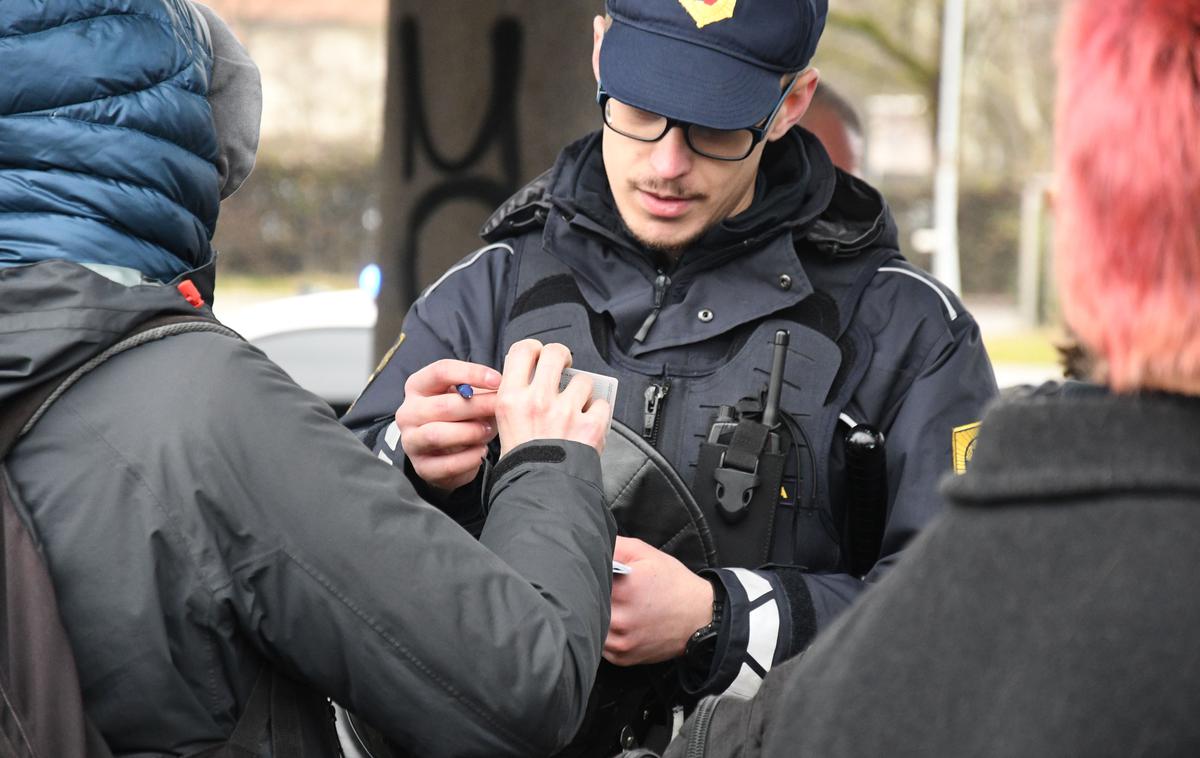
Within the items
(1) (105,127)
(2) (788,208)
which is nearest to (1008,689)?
(1) (105,127)

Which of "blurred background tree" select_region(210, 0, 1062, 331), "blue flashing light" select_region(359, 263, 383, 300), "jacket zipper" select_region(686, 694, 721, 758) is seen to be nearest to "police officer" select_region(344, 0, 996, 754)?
"jacket zipper" select_region(686, 694, 721, 758)

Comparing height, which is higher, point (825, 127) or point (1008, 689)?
point (825, 127)

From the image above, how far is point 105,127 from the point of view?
66.1 inches

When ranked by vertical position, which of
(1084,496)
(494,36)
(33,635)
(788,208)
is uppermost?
(494,36)

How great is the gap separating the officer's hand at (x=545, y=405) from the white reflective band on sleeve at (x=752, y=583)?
0.52 m

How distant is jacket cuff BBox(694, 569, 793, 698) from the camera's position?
7.76ft

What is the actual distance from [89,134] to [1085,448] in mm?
1110

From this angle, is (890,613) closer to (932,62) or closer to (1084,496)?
(1084,496)

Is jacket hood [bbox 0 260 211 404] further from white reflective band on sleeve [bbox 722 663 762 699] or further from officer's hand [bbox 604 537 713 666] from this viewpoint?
white reflective band on sleeve [bbox 722 663 762 699]

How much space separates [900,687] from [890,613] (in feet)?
0.22

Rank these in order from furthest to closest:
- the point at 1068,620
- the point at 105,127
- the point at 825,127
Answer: the point at 825,127 → the point at 105,127 → the point at 1068,620

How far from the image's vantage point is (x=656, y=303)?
8.50 feet

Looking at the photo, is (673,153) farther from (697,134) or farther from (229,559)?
(229,559)

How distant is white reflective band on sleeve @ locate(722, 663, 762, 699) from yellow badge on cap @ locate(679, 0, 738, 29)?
3.62ft
